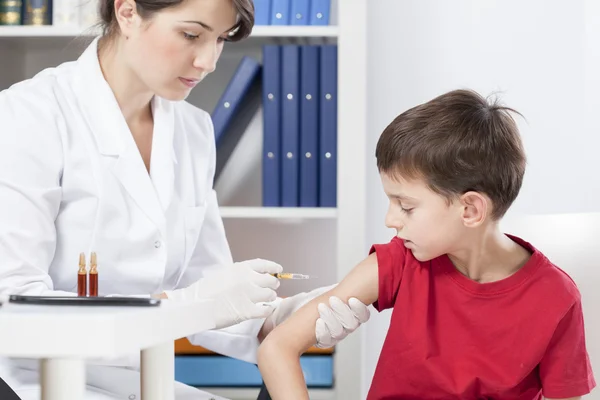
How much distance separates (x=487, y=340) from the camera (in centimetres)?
127

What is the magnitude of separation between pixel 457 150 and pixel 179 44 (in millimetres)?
575

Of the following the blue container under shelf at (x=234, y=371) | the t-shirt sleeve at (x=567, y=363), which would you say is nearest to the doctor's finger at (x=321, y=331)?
the t-shirt sleeve at (x=567, y=363)

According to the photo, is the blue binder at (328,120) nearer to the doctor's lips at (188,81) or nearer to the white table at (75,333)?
the doctor's lips at (188,81)

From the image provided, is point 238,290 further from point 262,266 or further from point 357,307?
point 357,307

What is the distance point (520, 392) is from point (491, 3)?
127cm

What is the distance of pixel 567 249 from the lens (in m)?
1.49

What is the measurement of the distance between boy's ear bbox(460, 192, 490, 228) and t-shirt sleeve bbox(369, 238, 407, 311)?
0.41ft

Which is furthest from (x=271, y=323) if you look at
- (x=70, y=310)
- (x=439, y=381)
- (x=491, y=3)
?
(x=491, y=3)

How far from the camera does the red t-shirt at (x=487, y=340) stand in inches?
49.2

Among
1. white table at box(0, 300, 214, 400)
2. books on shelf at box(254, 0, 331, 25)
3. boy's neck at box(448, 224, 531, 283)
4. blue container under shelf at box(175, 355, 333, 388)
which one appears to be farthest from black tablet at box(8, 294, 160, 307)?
books on shelf at box(254, 0, 331, 25)

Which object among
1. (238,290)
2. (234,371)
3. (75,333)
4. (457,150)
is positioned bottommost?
(234,371)

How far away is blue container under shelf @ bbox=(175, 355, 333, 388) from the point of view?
6.35ft

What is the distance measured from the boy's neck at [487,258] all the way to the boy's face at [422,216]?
58 millimetres

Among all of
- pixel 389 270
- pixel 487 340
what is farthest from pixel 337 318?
pixel 487 340
